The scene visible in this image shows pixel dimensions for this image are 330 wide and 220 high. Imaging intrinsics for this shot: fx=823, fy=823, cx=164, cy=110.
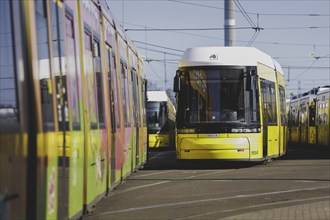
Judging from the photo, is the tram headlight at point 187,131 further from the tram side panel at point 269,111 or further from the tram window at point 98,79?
the tram window at point 98,79

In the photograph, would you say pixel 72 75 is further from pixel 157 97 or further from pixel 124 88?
pixel 157 97

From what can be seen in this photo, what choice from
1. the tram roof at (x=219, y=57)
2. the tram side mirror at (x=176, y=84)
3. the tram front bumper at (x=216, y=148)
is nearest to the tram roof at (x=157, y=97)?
the tram roof at (x=219, y=57)

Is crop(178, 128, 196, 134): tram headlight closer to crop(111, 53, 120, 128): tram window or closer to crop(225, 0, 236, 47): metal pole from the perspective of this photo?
crop(111, 53, 120, 128): tram window

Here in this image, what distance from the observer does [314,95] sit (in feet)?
145

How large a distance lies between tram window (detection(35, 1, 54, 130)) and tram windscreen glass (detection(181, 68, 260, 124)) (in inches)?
650

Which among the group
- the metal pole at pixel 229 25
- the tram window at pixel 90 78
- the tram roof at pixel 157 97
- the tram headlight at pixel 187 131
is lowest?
the tram headlight at pixel 187 131

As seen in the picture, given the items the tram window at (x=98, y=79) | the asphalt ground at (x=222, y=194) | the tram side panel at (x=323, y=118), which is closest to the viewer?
the tram window at (x=98, y=79)

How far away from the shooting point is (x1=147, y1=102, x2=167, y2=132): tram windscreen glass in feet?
136

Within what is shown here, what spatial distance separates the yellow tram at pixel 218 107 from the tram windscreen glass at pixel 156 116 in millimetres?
17444

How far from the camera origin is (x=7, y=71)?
5.77 metres

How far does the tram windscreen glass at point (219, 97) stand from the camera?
23.3 m

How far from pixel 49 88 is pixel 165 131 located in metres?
34.7

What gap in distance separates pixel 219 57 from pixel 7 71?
59.9 feet

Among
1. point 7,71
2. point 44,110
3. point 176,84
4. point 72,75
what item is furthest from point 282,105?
point 7,71
